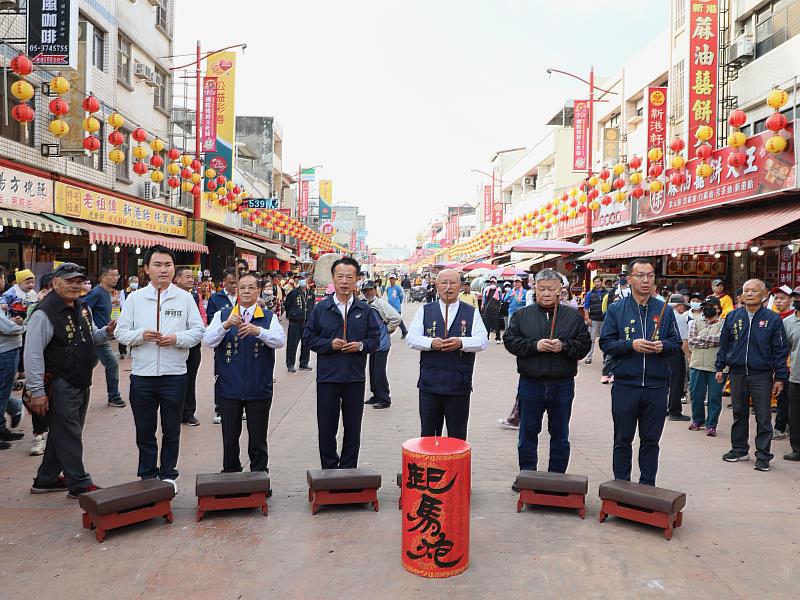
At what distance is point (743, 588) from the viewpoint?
3850 millimetres

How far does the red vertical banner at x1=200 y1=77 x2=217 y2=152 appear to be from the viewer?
22.6 metres

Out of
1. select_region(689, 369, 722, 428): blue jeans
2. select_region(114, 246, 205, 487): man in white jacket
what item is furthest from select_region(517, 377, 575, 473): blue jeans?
select_region(689, 369, 722, 428): blue jeans

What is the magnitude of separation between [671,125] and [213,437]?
19.2 meters

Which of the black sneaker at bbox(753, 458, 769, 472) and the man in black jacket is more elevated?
the man in black jacket

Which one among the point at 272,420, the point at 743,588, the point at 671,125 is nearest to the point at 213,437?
the point at 272,420

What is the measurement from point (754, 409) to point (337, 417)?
4.16m

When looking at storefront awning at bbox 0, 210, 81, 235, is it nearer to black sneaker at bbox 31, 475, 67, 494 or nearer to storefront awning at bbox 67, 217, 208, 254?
storefront awning at bbox 67, 217, 208, 254

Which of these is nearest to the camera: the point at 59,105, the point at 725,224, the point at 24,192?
the point at 59,105

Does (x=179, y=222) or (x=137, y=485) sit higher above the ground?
(x=179, y=222)

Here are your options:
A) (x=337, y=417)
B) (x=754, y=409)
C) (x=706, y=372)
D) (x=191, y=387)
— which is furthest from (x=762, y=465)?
(x=191, y=387)

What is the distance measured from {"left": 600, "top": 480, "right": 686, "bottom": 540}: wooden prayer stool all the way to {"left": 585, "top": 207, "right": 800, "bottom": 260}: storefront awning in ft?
28.3

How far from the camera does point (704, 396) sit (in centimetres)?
808

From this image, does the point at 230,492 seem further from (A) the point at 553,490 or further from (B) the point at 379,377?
(B) the point at 379,377

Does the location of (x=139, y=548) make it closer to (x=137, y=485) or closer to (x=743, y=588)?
(x=137, y=485)
